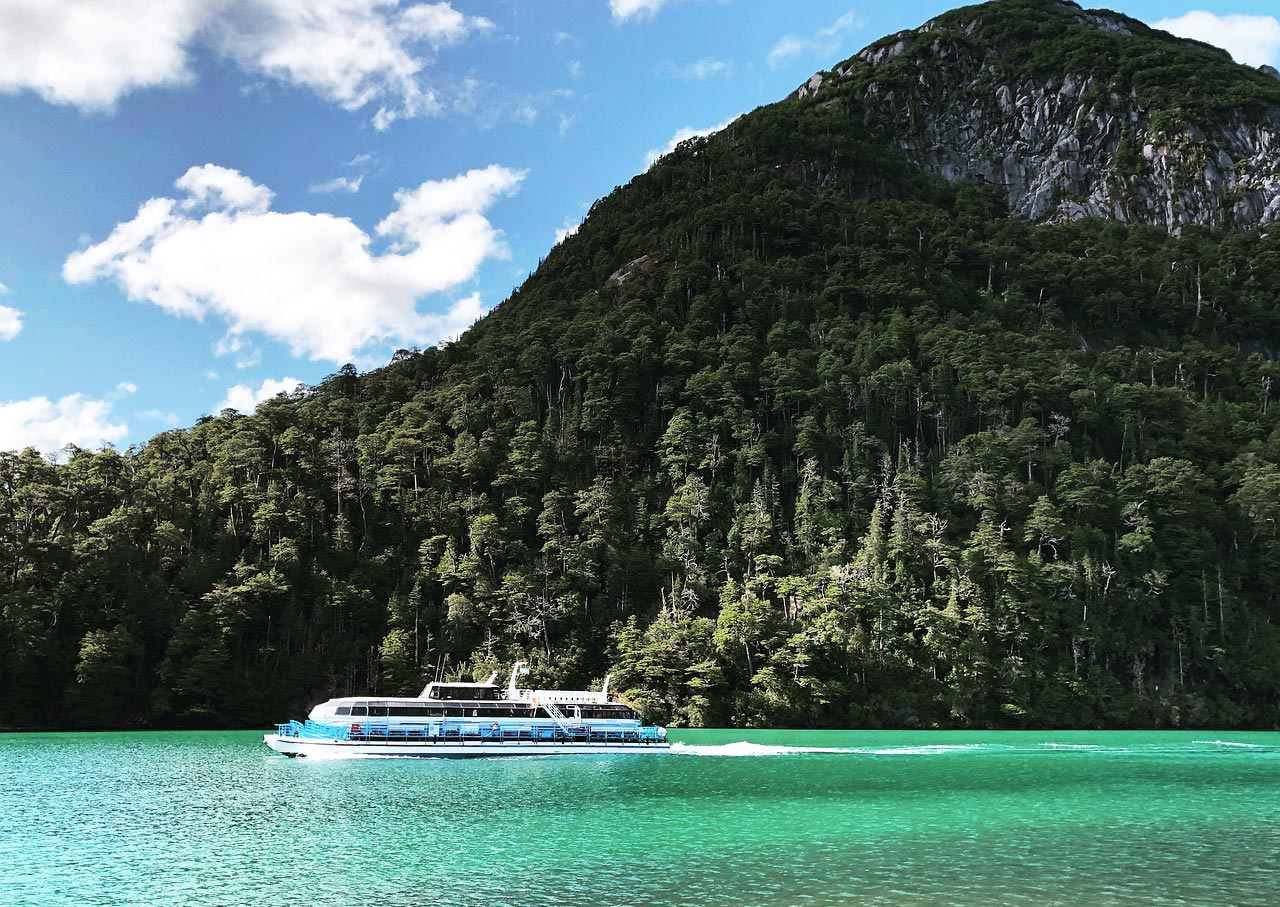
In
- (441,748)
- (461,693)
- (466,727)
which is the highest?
(461,693)

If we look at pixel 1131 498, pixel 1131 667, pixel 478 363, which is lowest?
pixel 1131 667

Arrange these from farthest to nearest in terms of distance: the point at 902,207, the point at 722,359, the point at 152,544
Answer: the point at 902,207, the point at 722,359, the point at 152,544

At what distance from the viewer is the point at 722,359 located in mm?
122375

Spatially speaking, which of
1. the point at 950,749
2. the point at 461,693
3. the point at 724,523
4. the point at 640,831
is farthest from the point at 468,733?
the point at 724,523

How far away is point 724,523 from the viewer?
98.3 m

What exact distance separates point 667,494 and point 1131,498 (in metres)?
49.8

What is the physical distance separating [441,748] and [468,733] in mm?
1916

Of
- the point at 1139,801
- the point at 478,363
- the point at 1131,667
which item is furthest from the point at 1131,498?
the point at 478,363

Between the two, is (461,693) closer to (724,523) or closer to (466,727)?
(466,727)

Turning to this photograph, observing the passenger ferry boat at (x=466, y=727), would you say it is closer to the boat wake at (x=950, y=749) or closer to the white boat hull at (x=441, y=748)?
the white boat hull at (x=441, y=748)

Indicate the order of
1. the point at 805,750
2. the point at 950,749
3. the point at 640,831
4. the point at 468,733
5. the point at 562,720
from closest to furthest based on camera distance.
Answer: the point at 640,831 → the point at 468,733 → the point at 805,750 → the point at 950,749 → the point at 562,720

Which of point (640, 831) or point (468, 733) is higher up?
point (468, 733)

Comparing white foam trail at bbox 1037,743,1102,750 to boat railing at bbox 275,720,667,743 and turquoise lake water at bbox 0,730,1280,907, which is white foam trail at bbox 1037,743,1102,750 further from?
boat railing at bbox 275,720,667,743

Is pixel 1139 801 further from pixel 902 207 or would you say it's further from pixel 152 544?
pixel 902 207
